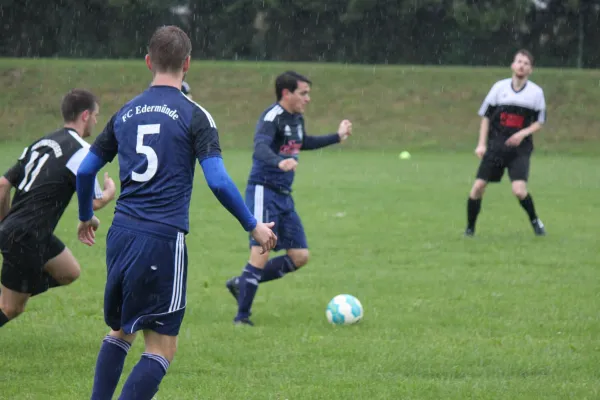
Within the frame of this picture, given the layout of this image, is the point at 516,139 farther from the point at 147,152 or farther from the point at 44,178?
the point at 147,152

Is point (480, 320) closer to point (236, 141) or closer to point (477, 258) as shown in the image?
point (477, 258)

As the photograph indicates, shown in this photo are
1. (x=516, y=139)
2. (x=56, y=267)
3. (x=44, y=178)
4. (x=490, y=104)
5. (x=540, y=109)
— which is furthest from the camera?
(x=490, y=104)

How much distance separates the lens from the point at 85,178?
177 inches

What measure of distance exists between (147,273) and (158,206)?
1.01 feet

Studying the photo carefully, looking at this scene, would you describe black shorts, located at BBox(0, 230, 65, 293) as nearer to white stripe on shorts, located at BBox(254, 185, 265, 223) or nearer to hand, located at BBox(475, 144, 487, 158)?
white stripe on shorts, located at BBox(254, 185, 265, 223)

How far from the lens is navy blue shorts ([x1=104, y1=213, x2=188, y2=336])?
418cm

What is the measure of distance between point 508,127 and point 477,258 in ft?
7.52

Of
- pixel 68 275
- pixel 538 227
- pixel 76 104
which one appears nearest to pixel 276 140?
pixel 76 104

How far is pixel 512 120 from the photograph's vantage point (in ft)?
38.5

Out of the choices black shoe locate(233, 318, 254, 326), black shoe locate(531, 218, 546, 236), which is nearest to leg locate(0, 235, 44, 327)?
black shoe locate(233, 318, 254, 326)

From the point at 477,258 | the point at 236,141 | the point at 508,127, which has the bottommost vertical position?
the point at 236,141

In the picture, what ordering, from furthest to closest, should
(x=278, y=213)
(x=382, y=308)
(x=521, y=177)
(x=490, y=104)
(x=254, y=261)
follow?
(x=490, y=104) → (x=521, y=177) → (x=382, y=308) → (x=278, y=213) → (x=254, y=261)

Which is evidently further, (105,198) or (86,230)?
(105,198)

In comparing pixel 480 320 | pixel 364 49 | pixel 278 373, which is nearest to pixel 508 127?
pixel 480 320
